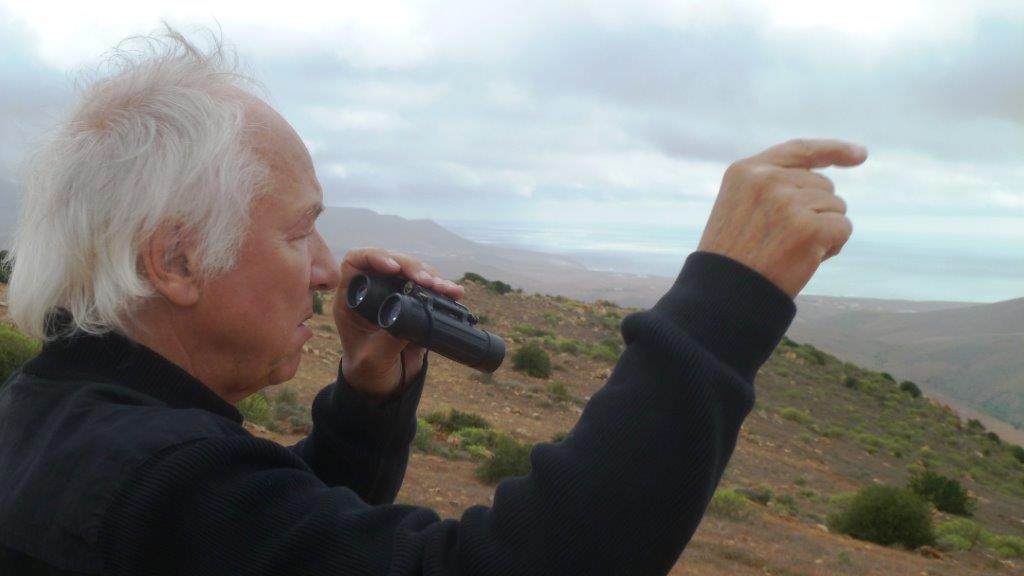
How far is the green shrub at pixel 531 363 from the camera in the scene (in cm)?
2358

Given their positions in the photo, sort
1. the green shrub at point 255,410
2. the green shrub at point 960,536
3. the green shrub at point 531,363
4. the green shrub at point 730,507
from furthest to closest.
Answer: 1. the green shrub at point 531,363
2. the green shrub at point 960,536
3. the green shrub at point 730,507
4. the green shrub at point 255,410

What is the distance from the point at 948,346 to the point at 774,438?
65459 millimetres

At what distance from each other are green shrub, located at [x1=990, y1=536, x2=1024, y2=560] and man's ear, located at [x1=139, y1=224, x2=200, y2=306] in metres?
14.5

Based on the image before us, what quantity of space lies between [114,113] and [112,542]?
0.89m

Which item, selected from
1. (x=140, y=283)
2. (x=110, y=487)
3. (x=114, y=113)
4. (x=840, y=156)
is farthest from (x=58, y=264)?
(x=840, y=156)

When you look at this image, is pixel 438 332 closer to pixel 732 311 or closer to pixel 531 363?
pixel 732 311

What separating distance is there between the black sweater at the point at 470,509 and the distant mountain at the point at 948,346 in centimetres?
6228

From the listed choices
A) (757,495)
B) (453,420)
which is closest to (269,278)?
(453,420)

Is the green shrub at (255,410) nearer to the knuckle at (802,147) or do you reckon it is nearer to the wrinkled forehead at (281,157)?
the wrinkled forehead at (281,157)

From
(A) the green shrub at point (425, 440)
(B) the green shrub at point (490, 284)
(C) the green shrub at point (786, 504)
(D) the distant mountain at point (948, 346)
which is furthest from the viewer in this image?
(D) the distant mountain at point (948, 346)

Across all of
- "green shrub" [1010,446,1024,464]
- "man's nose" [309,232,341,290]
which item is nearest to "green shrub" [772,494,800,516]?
"man's nose" [309,232,341,290]

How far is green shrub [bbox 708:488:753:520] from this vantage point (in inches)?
494

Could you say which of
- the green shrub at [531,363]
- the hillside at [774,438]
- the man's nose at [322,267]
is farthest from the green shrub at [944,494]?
the man's nose at [322,267]

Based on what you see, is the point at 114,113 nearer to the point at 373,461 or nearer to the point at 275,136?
the point at 275,136
